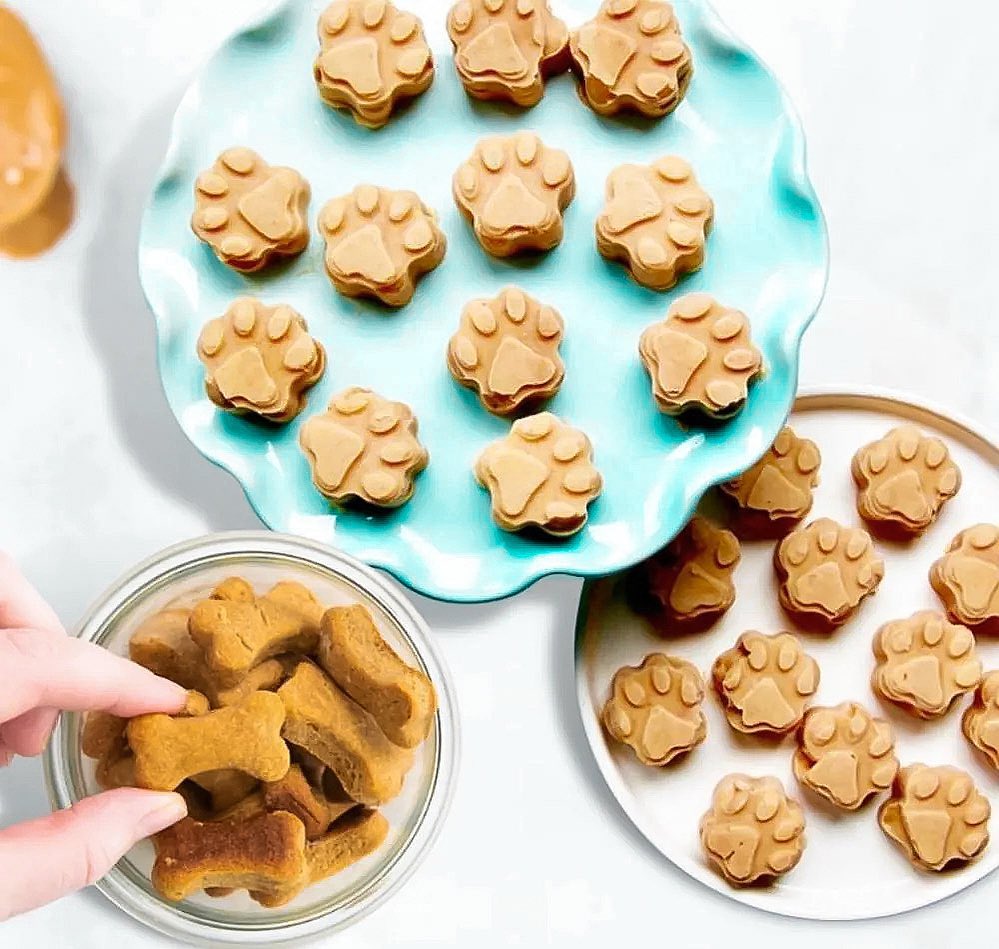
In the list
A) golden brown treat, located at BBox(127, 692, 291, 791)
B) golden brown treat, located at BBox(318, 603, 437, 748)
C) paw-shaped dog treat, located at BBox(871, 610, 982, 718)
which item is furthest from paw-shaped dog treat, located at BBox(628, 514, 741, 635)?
golden brown treat, located at BBox(127, 692, 291, 791)

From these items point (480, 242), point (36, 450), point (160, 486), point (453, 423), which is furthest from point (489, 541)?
point (36, 450)

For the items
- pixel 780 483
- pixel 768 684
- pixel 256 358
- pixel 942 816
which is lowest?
pixel 942 816

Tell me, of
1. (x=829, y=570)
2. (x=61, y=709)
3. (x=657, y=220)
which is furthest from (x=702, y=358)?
(x=61, y=709)

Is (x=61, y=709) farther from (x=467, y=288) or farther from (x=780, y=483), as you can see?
(x=780, y=483)

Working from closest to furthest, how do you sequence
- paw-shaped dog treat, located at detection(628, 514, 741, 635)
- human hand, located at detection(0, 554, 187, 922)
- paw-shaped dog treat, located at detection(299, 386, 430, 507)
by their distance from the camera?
human hand, located at detection(0, 554, 187, 922), paw-shaped dog treat, located at detection(299, 386, 430, 507), paw-shaped dog treat, located at detection(628, 514, 741, 635)

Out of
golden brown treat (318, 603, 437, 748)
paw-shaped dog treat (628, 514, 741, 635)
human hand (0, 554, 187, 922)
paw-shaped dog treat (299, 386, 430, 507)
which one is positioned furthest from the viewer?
paw-shaped dog treat (628, 514, 741, 635)

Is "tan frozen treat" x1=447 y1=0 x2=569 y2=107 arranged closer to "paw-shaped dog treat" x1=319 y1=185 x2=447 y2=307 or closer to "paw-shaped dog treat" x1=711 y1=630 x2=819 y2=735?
"paw-shaped dog treat" x1=319 y1=185 x2=447 y2=307
